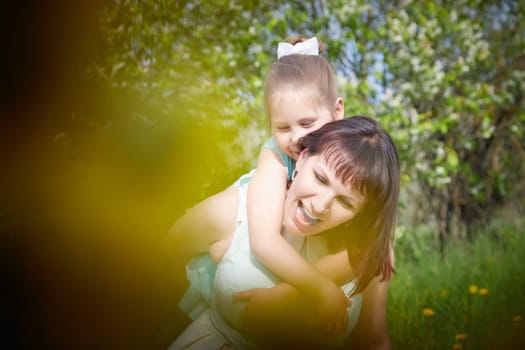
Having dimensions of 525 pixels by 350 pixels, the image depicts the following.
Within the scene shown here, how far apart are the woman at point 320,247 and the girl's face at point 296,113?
22 cm

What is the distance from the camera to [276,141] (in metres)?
1.56

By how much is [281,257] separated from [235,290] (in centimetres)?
14

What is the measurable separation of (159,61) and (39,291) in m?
1.08

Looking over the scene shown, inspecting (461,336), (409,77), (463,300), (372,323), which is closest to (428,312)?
(461,336)

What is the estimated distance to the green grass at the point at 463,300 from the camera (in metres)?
2.37

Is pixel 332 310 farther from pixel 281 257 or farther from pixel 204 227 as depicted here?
pixel 204 227

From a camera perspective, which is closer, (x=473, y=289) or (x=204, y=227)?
(x=204, y=227)

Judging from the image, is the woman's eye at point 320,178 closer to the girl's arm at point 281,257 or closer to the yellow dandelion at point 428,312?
the girl's arm at point 281,257

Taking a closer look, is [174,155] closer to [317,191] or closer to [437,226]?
[317,191]

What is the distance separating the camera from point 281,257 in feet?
3.98

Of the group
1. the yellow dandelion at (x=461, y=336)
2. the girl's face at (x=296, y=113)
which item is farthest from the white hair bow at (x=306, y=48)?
the yellow dandelion at (x=461, y=336)

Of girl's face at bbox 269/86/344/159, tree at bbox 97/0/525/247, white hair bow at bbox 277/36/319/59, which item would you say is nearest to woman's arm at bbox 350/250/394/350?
girl's face at bbox 269/86/344/159

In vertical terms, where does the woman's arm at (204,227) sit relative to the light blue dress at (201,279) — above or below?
above

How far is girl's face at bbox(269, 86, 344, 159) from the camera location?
5.11ft
